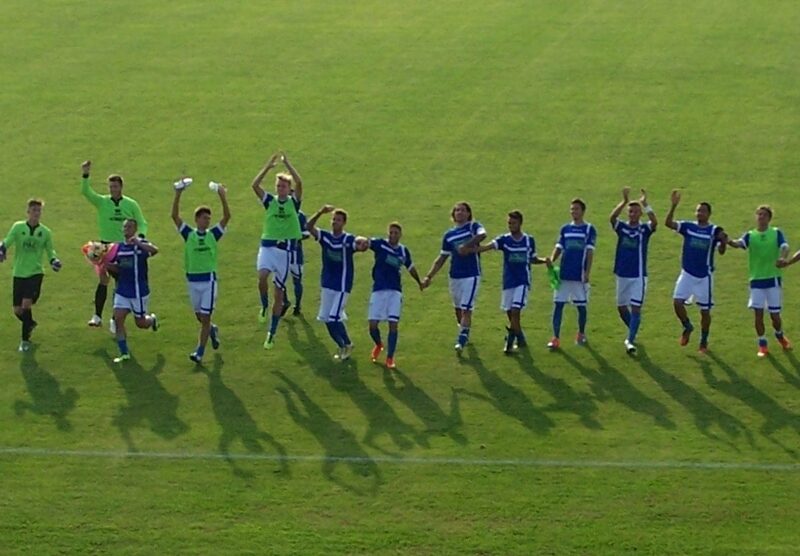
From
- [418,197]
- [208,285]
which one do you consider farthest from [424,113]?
[208,285]

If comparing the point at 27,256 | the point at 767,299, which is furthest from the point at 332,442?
the point at 767,299

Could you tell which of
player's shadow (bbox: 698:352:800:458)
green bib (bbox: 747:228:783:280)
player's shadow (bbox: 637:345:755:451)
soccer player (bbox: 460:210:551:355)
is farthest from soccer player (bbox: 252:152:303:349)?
green bib (bbox: 747:228:783:280)

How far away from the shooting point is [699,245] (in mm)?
19875

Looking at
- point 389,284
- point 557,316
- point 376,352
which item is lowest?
point 376,352

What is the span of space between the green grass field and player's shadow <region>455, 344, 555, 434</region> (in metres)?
0.05

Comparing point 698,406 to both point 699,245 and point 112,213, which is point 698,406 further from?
point 112,213

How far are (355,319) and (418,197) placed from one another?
250 inches

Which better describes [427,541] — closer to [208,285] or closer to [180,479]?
[180,479]

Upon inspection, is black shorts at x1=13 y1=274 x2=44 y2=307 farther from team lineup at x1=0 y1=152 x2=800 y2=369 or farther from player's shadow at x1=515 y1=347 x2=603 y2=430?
player's shadow at x1=515 y1=347 x2=603 y2=430

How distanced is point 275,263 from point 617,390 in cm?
522

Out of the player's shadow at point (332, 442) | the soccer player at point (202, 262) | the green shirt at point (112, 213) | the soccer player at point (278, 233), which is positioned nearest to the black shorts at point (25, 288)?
the green shirt at point (112, 213)

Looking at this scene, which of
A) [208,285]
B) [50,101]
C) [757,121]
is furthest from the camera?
[50,101]

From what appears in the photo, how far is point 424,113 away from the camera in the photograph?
3338 centimetres

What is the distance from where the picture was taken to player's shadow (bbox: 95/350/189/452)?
1775 centimetres
